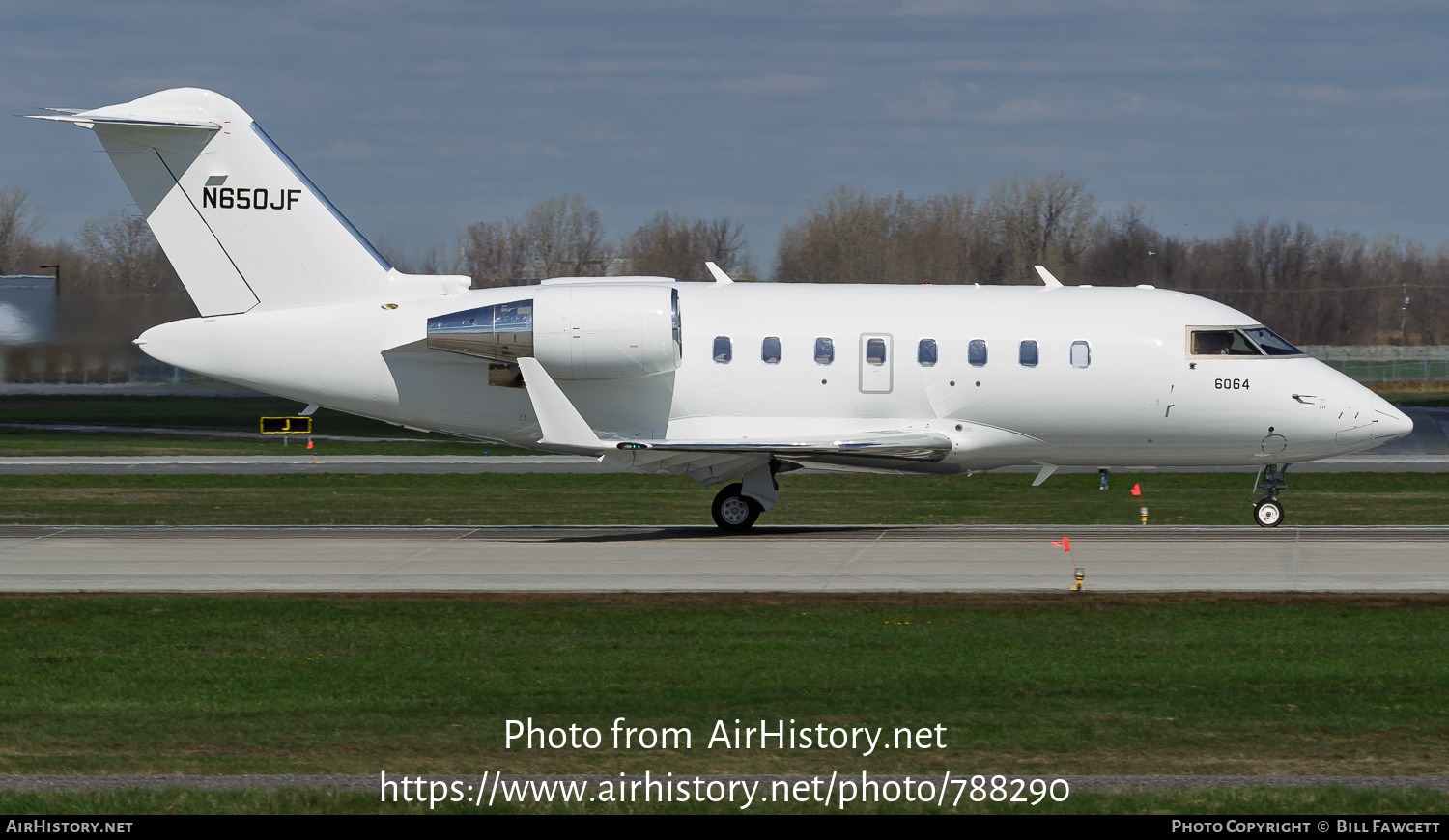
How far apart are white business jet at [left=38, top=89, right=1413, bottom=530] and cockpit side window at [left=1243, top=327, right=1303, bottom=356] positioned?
0.05m

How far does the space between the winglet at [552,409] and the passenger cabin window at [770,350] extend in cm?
322

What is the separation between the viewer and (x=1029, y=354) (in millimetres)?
25266

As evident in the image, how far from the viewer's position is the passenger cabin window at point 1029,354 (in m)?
25.2

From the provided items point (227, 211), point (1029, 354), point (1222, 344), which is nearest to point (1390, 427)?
point (1222, 344)

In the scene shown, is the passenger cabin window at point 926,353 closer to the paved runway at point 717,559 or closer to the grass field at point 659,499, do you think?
the paved runway at point 717,559

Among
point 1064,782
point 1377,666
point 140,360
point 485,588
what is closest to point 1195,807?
point 1064,782

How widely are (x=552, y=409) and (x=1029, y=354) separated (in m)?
7.97

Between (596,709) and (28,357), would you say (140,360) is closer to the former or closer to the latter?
(28,357)

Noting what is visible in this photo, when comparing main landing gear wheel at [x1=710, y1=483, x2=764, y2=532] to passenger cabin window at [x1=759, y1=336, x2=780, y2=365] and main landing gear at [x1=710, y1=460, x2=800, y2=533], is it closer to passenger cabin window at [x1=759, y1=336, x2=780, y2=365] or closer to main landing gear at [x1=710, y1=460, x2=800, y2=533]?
main landing gear at [x1=710, y1=460, x2=800, y2=533]

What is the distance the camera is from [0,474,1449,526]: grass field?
29891mm

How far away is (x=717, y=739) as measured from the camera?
1203 centimetres

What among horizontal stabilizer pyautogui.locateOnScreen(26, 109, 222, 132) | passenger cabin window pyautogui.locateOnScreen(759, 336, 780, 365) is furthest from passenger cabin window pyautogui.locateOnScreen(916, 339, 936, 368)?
horizontal stabilizer pyautogui.locateOnScreen(26, 109, 222, 132)

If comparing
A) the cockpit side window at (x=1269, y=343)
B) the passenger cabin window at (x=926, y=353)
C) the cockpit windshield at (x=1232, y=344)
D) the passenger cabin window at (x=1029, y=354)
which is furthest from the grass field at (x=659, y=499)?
the passenger cabin window at (x=926, y=353)

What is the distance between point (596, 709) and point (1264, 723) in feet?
18.6
